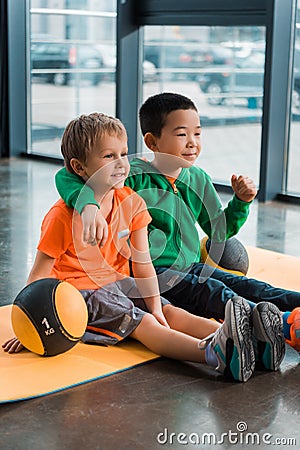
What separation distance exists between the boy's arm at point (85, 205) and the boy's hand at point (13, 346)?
0.40 meters

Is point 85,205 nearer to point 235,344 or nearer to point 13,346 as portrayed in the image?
point 13,346

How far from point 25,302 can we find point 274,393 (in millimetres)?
811

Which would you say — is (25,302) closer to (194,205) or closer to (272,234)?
(194,205)

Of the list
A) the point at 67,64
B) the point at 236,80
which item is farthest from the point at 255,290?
the point at 67,64

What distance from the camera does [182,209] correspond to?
2945 millimetres

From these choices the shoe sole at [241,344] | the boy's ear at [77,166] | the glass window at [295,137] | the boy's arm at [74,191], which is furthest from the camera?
the glass window at [295,137]

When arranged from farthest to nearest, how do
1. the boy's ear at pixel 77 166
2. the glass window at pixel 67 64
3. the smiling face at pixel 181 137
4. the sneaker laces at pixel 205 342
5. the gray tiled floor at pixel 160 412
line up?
the glass window at pixel 67 64
the smiling face at pixel 181 137
the boy's ear at pixel 77 166
the sneaker laces at pixel 205 342
the gray tiled floor at pixel 160 412

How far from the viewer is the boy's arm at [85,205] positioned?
2490 mm

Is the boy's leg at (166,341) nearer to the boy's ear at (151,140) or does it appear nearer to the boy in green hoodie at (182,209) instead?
the boy in green hoodie at (182,209)

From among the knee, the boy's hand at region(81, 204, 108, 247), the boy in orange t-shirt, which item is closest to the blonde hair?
the boy in orange t-shirt

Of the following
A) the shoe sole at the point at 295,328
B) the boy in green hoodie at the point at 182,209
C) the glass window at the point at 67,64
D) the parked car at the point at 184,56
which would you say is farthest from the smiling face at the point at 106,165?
the glass window at the point at 67,64

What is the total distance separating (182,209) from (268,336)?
28.5 inches

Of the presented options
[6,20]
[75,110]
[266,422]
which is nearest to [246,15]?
[75,110]

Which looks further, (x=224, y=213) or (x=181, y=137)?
(x=224, y=213)
